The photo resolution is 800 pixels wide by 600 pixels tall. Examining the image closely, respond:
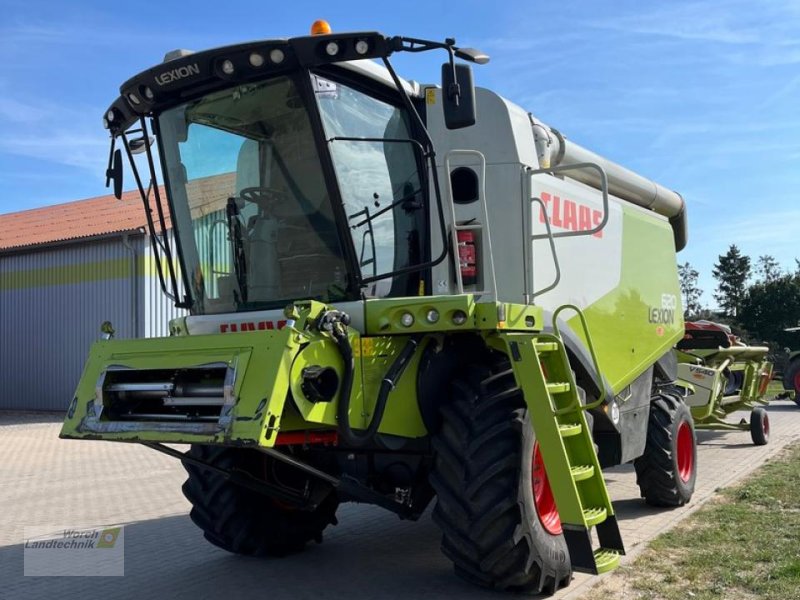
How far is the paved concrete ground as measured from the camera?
516 centimetres

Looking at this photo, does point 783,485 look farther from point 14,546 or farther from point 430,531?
point 14,546

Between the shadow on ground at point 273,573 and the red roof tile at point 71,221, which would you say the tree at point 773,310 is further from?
the shadow on ground at point 273,573

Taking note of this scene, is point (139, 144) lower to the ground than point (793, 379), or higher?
higher

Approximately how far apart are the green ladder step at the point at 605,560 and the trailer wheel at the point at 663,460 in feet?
8.18

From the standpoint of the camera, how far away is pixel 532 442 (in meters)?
4.67

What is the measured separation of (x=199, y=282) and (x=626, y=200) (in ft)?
13.6

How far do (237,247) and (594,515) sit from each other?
2.72 m

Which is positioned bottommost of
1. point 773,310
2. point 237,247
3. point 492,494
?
point 492,494

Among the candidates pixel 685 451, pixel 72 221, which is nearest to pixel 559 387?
pixel 685 451

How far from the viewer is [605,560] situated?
4.59 metres

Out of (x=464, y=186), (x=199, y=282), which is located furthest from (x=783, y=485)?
(x=199, y=282)

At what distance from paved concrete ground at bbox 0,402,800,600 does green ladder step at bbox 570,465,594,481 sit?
734mm

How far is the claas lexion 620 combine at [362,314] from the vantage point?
14.2ft

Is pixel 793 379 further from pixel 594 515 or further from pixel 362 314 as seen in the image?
pixel 362 314
